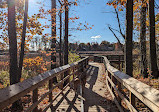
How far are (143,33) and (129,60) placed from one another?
5.69 m

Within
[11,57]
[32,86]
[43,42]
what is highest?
[43,42]

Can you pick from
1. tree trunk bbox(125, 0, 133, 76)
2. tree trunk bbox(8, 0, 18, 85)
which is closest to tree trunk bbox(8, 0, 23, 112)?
tree trunk bbox(8, 0, 18, 85)

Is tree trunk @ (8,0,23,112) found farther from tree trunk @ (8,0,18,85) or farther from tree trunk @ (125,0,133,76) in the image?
tree trunk @ (125,0,133,76)

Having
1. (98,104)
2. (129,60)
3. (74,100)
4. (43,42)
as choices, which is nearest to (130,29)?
(129,60)

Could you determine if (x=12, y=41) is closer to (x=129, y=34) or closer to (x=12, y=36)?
(x=12, y=36)

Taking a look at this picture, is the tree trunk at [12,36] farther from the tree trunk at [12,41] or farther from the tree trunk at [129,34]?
the tree trunk at [129,34]

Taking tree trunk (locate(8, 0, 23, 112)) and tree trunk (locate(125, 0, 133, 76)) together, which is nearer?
tree trunk (locate(8, 0, 23, 112))

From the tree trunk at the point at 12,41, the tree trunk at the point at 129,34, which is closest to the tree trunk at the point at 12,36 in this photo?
the tree trunk at the point at 12,41

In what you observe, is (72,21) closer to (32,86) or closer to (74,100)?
(74,100)

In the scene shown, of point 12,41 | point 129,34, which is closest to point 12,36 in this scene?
point 12,41

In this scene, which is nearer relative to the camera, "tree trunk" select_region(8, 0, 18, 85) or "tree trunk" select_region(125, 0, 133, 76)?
"tree trunk" select_region(8, 0, 18, 85)

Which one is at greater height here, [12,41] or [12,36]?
[12,36]

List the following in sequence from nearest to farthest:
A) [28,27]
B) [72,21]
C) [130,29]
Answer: [130,29] < [28,27] < [72,21]

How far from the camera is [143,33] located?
10.5m
